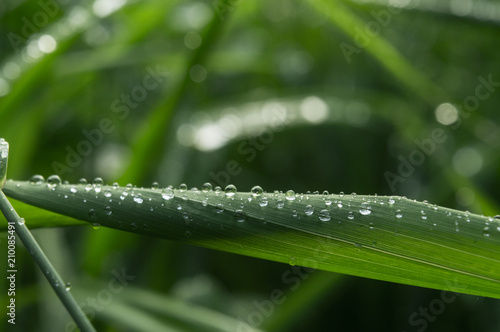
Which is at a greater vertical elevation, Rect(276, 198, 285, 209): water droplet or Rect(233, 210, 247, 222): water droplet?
Rect(276, 198, 285, 209): water droplet

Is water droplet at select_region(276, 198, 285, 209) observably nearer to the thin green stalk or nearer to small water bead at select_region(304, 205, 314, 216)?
small water bead at select_region(304, 205, 314, 216)

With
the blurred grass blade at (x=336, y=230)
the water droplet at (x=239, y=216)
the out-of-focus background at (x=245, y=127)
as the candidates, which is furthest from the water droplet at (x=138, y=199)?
the out-of-focus background at (x=245, y=127)

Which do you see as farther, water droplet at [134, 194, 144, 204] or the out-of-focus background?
the out-of-focus background

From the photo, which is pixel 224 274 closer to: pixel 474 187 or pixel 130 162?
pixel 130 162

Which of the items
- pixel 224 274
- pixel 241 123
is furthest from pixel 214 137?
pixel 224 274

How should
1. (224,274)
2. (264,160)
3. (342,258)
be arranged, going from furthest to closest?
(264,160) → (224,274) → (342,258)

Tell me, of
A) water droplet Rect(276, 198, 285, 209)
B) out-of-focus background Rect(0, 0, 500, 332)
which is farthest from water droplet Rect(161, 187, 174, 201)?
out-of-focus background Rect(0, 0, 500, 332)

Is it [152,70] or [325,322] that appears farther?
[152,70]

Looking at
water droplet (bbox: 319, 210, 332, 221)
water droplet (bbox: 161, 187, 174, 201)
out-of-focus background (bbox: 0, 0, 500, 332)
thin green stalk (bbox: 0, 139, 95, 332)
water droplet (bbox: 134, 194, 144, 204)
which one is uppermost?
out-of-focus background (bbox: 0, 0, 500, 332)
